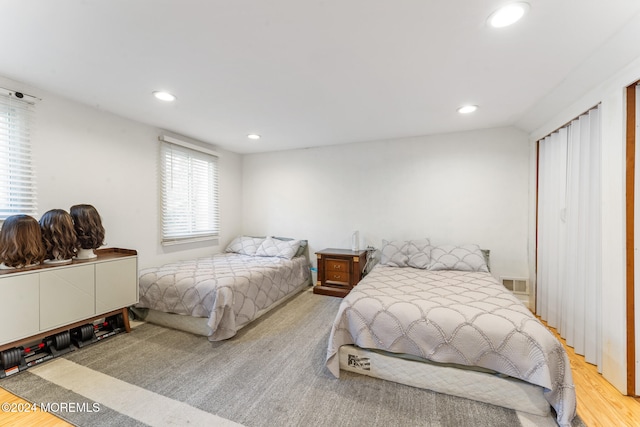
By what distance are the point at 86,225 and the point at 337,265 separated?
9.43 feet

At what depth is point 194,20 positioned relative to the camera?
4.60 ft

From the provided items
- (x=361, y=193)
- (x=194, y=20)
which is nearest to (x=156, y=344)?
(x=194, y=20)

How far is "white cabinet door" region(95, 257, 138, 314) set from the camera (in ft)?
7.49

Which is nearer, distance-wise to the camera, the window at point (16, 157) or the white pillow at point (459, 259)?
the window at point (16, 157)

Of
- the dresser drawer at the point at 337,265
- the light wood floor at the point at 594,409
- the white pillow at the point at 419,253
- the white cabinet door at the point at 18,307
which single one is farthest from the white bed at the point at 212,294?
the white pillow at the point at 419,253

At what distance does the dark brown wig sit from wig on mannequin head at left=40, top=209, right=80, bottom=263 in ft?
0.25

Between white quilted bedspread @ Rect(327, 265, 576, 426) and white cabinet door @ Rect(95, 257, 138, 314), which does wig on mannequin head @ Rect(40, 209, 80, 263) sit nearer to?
white cabinet door @ Rect(95, 257, 138, 314)

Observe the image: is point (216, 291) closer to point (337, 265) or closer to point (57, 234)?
point (57, 234)

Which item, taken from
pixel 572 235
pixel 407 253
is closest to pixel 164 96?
pixel 407 253

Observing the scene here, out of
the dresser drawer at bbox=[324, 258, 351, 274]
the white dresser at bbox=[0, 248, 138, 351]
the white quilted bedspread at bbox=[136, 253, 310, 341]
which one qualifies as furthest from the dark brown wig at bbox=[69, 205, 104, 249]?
the dresser drawer at bbox=[324, 258, 351, 274]

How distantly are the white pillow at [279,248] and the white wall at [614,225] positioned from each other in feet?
10.8

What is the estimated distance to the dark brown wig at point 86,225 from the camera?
227cm

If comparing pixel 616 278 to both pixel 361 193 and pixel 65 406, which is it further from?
pixel 65 406

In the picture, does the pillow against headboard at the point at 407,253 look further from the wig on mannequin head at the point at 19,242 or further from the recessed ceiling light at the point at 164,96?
the wig on mannequin head at the point at 19,242
